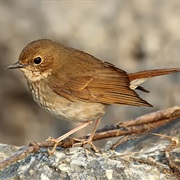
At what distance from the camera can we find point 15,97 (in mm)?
8844

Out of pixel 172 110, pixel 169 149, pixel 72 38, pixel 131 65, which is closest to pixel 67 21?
pixel 72 38

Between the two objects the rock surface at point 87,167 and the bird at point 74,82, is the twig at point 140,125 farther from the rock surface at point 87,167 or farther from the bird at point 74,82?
the rock surface at point 87,167

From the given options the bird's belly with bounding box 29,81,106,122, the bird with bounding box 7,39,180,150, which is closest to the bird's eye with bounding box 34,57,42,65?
the bird with bounding box 7,39,180,150

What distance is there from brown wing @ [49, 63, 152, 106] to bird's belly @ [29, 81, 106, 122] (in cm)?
5

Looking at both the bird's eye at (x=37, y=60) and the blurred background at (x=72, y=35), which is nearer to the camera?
the bird's eye at (x=37, y=60)

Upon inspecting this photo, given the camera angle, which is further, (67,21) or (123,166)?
(67,21)

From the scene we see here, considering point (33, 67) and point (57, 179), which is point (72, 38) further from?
point (57, 179)

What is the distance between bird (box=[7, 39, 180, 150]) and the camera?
18.6 ft

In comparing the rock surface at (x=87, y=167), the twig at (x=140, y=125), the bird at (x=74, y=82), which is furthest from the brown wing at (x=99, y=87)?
the rock surface at (x=87, y=167)

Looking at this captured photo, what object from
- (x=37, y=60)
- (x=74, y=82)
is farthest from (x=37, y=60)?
(x=74, y=82)

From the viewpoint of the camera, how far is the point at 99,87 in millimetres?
5898

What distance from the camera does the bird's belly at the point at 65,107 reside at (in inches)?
220

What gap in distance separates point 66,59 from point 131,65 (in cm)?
270

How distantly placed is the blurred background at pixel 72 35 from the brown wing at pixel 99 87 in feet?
8.02
